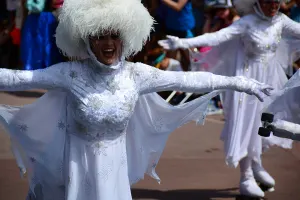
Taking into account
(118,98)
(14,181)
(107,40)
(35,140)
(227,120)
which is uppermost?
(107,40)

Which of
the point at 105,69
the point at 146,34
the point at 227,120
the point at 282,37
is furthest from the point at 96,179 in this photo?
the point at 282,37

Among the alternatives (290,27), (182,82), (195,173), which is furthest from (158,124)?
A: (195,173)

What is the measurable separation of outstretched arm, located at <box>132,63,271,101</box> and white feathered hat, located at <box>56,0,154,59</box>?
0.63 feet

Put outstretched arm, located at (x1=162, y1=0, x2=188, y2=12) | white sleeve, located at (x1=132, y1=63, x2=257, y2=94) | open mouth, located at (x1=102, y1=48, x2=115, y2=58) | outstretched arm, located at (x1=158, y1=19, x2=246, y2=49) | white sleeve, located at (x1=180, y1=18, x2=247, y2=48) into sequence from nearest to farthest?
open mouth, located at (x1=102, y1=48, x2=115, y2=58) < white sleeve, located at (x1=132, y1=63, x2=257, y2=94) < outstretched arm, located at (x1=158, y1=19, x2=246, y2=49) < white sleeve, located at (x1=180, y1=18, x2=247, y2=48) < outstretched arm, located at (x1=162, y1=0, x2=188, y2=12)

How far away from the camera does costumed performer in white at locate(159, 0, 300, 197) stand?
221 inches

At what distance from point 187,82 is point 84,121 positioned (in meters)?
0.67

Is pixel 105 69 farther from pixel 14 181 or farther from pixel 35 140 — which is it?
pixel 14 181

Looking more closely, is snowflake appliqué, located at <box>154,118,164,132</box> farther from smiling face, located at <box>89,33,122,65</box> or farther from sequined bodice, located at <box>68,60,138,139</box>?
smiling face, located at <box>89,33,122,65</box>

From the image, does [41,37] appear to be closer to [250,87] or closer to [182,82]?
[182,82]

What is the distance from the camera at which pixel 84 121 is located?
3.85 metres

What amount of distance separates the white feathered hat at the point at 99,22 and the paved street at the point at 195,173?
2096 mm

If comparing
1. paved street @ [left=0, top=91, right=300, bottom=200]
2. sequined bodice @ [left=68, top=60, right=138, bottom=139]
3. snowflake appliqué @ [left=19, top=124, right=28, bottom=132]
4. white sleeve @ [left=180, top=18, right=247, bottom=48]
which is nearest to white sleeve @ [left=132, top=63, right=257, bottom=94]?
sequined bodice @ [left=68, top=60, right=138, bottom=139]

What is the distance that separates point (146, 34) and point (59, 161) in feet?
3.09

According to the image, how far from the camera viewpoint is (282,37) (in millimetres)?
5852
